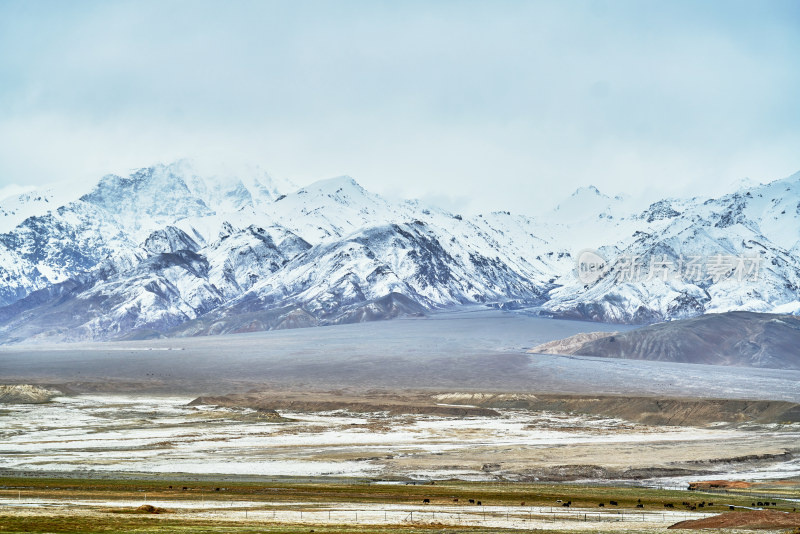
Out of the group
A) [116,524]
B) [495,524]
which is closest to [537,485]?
[495,524]

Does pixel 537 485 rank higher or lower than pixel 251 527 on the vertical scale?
lower

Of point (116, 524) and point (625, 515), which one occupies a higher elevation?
point (116, 524)

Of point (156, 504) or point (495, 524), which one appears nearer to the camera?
point (495, 524)

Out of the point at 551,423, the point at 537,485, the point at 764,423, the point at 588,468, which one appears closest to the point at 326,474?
the point at 537,485

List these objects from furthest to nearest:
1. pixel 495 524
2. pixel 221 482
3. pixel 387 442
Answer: pixel 387 442 < pixel 221 482 < pixel 495 524

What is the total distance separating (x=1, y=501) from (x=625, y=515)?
170 feet

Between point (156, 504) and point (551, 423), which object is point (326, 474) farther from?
point (551, 423)

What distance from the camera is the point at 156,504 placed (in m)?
78.4

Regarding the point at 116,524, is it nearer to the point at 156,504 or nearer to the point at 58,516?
the point at 58,516

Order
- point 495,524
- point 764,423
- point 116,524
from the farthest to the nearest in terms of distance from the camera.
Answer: point 764,423, point 495,524, point 116,524

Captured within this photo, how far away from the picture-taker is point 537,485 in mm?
108125

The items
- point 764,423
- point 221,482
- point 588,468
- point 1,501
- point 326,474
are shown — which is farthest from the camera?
point 764,423

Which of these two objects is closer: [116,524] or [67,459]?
[116,524]

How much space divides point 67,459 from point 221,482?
35.3 metres
